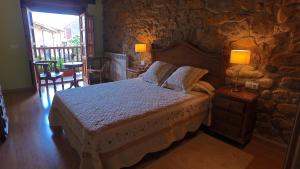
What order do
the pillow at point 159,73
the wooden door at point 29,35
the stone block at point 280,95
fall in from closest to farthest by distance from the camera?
the stone block at point 280,95 < the pillow at point 159,73 < the wooden door at point 29,35

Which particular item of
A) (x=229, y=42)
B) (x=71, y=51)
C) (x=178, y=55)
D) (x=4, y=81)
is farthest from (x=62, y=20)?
(x=229, y=42)

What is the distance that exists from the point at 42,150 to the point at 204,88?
236 cm

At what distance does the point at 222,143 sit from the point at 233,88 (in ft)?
2.70

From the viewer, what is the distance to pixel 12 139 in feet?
8.41

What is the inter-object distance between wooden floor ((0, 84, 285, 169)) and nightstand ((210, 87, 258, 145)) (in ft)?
0.79

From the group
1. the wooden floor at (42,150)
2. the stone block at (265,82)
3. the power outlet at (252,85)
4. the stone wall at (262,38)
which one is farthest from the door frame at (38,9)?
the stone block at (265,82)

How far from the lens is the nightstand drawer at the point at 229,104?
2312 mm

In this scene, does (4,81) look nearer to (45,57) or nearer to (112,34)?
(45,57)

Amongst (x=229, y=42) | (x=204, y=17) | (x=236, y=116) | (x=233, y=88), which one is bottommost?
(x=236, y=116)

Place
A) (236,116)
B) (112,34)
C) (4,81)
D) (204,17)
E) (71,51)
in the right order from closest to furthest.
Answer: (236,116) < (204,17) < (4,81) < (112,34) < (71,51)

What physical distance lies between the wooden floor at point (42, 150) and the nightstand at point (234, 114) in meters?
0.24

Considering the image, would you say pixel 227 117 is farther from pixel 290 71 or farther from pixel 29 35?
pixel 29 35

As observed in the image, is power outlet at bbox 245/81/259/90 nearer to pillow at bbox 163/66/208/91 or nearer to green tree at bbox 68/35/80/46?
pillow at bbox 163/66/208/91

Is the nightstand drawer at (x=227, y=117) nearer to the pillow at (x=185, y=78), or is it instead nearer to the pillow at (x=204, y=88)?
the pillow at (x=204, y=88)
